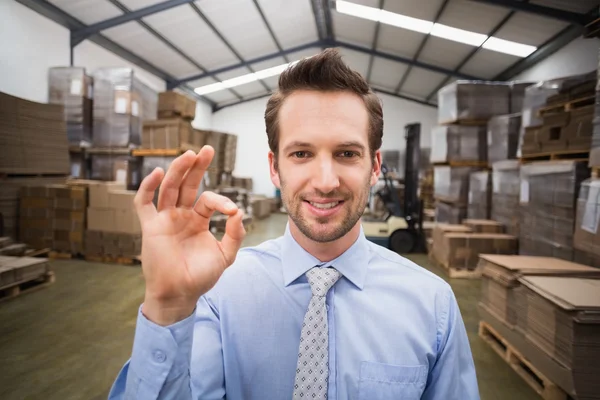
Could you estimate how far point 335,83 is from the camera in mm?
1325

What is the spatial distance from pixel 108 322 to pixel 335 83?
3952 millimetres

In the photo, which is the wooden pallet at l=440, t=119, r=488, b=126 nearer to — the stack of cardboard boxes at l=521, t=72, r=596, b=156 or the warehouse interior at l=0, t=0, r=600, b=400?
the warehouse interior at l=0, t=0, r=600, b=400

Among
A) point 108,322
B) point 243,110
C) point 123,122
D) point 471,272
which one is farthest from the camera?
point 243,110

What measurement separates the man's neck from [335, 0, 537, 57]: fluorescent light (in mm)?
9840

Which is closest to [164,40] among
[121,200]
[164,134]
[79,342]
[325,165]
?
[164,134]

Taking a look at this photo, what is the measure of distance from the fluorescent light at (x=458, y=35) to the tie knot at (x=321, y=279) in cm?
1021

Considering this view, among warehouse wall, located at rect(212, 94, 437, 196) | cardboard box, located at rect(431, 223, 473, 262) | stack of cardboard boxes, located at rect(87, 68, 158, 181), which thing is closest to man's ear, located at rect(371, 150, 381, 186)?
cardboard box, located at rect(431, 223, 473, 262)

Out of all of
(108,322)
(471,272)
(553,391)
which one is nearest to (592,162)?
(553,391)

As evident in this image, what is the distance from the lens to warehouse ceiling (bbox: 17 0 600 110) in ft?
26.3

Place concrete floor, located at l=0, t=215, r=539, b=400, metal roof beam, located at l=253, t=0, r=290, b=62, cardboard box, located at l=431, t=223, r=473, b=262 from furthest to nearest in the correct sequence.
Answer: metal roof beam, located at l=253, t=0, r=290, b=62, cardboard box, located at l=431, t=223, r=473, b=262, concrete floor, located at l=0, t=215, r=539, b=400

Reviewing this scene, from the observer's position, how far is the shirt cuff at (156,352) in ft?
2.99

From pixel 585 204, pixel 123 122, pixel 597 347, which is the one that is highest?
pixel 123 122

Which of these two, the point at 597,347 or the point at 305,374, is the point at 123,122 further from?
the point at 597,347

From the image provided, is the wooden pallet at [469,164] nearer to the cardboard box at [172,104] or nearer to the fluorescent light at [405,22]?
the fluorescent light at [405,22]
